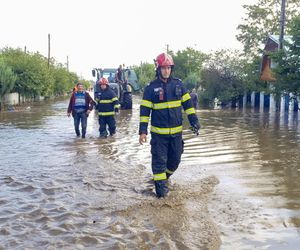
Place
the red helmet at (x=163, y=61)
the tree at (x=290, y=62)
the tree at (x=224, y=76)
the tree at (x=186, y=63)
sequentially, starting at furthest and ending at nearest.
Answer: the tree at (x=186, y=63) → the tree at (x=224, y=76) → the tree at (x=290, y=62) → the red helmet at (x=163, y=61)

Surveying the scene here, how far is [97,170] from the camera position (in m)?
7.58

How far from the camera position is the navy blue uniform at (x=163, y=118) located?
233 inches

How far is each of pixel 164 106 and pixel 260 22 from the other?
145 ft

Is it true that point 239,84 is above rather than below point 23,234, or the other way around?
above

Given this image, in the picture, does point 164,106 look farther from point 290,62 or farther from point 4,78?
point 4,78

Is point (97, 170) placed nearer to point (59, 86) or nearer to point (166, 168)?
point (166, 168)

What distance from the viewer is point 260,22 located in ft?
154

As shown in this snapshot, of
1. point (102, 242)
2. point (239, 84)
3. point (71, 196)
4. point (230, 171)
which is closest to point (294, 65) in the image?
point (230, 171)

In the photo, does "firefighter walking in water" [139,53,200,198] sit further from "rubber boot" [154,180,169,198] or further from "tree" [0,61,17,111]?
"tree" [0,61,17,111]

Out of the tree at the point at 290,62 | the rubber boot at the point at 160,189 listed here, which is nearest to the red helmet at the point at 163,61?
the rubber boot at the point at 160,189

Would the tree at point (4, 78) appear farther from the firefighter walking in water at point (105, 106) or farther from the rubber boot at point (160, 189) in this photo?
the rubber boot at point (160, 189)

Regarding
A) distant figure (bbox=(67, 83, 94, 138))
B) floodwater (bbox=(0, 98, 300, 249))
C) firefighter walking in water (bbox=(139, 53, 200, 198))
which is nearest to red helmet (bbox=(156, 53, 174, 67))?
firefighter walking in water (bbox=(139, 53, 200, 198))

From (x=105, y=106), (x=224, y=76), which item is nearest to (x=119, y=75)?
(x=105, y=106)

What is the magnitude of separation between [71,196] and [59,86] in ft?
155
